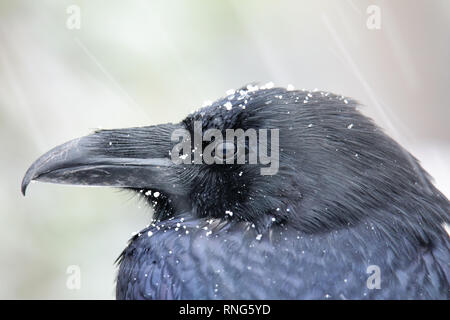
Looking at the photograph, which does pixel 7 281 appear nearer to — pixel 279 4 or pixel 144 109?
pixel 144 109

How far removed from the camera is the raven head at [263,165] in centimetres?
266

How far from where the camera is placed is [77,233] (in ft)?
18.0

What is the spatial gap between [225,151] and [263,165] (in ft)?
0.50

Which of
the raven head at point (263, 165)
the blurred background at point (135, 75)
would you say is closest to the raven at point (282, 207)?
the raven head at point (263, 165)

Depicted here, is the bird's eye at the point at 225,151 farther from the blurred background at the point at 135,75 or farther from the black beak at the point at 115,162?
the blurred background at the point at 135,75

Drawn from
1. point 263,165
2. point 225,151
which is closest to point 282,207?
point 263,165

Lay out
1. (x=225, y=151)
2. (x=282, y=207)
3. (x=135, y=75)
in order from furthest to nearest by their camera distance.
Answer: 1. (x=135, y=75)
2. (x=225, y=151)
3. (x=282, y=207)

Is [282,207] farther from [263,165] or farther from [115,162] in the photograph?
[115,162]

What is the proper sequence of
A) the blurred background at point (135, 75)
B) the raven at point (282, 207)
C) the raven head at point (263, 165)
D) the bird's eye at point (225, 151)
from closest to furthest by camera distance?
the raven at point (282, 207), the raven head at point (263, 165), the bird's eye at point (225, 151), the blurred background at point (135, 75)

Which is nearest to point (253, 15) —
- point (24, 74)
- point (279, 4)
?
point (279, 4)

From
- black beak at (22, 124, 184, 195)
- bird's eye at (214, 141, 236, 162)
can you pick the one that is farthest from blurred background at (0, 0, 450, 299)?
bird's eye at (214, 141, 236, 162)

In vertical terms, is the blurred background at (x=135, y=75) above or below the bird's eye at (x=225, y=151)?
above

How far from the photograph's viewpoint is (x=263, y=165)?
9.10ft
